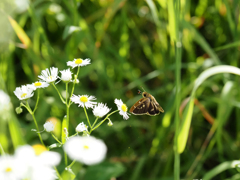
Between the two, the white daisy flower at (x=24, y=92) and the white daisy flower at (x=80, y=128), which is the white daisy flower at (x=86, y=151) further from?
the white daisy flower at (x=24, y=92)

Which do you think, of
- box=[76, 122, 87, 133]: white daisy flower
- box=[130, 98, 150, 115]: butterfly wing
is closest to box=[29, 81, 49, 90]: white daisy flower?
box=[76, 122, 87, 133]: white daisy flower

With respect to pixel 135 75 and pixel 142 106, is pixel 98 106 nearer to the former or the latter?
pixel 142 106

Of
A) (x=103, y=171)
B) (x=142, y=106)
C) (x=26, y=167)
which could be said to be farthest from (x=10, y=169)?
(x=103, y=171)

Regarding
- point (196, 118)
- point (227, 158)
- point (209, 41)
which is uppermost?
point (209, 41)

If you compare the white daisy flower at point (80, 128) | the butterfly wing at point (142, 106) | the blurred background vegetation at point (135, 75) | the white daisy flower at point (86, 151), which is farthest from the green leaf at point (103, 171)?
the white daisy flower at point (86, 151)

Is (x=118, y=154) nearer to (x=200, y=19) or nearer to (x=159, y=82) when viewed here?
(x=159, y=82)

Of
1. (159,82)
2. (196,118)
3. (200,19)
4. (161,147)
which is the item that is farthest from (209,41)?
(161,147)
